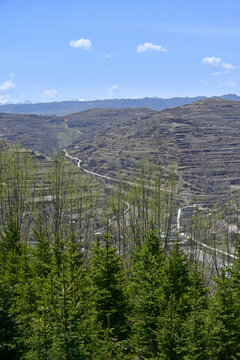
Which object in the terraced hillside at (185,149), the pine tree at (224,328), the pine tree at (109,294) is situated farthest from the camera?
the terraced hillside at (185,149)

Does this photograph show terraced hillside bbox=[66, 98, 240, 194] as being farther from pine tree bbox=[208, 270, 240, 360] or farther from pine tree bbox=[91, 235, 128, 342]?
pine tree bbox=[208, 270, 240, 360]

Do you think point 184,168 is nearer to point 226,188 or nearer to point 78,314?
point 226,188

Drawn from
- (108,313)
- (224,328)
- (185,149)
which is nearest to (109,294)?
(108,313)

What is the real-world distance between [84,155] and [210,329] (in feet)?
481

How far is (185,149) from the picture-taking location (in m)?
139

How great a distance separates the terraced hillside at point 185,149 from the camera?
117 meters

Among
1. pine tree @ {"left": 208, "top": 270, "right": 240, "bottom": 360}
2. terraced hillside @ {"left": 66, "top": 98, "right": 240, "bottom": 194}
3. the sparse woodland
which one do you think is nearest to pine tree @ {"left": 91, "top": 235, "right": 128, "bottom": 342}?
the sparse woodland

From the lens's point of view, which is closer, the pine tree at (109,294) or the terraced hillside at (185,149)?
the pine tree at (109,294)

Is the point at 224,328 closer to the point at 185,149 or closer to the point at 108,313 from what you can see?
the point at 108,313

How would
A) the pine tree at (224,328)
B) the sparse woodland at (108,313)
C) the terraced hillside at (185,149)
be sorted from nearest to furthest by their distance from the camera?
1. the sparse woodland at (108,313)
2. the pine tree at (224,328)
3. the terraced hillside at (185,149)

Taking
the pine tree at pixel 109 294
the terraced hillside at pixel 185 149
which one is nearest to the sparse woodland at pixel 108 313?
the pine tree at pixel 109 294

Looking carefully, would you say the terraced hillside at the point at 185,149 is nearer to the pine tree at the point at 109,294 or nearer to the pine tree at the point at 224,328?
the pine tree at the point at 109,294

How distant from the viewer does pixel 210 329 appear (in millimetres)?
17391

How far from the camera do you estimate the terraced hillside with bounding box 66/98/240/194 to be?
383 ft
